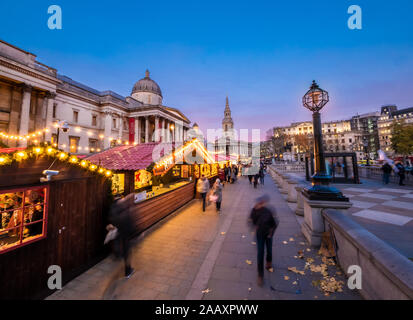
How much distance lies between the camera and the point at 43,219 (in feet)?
11.1

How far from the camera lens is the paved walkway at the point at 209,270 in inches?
125

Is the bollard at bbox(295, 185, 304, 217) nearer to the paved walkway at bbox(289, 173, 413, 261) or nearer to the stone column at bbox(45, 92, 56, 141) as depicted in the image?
the paved walkway at bbox(289, 173, 413, 261)

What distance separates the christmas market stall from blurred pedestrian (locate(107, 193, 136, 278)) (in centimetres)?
187

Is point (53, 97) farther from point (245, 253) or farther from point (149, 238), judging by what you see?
point (245, 253)

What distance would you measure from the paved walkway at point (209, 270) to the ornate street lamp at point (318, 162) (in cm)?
154

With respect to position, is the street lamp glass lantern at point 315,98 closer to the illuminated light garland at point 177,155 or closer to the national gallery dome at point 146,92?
the illuminated light garland at point 177,155

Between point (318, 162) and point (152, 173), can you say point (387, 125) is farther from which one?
point (152, 173)

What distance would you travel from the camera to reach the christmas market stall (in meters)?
6.15

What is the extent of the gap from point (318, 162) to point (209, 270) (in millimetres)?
4296

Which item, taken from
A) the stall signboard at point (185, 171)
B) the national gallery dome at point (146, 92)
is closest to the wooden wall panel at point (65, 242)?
the stall signboard at point (185, 171)

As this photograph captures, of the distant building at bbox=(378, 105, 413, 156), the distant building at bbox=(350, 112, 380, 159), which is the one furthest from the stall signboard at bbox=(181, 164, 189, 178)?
the distant building at bbox=(378, 105, 413, 156)

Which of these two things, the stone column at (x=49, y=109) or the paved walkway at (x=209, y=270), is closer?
the paved walkway at (x=209, y=270)

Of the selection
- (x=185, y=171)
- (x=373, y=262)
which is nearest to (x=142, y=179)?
(x=185, y=171)
